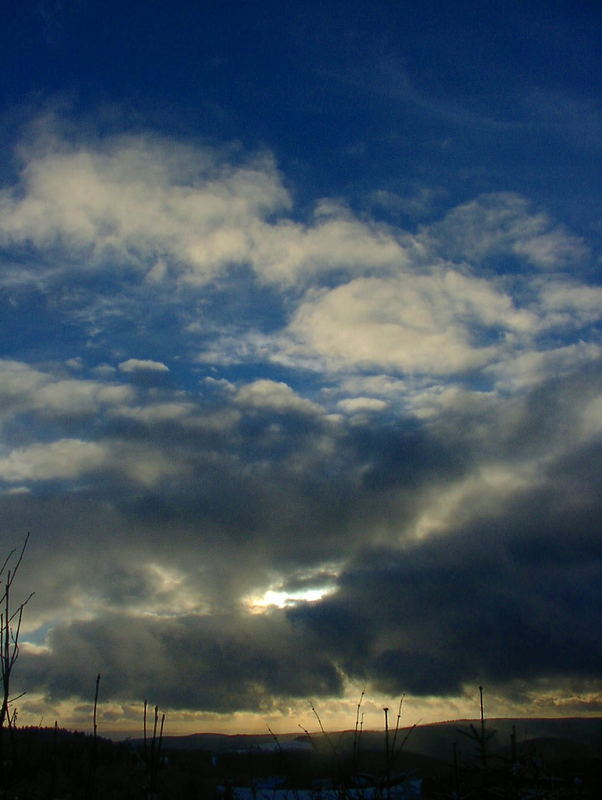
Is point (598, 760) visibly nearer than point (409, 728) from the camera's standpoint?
No

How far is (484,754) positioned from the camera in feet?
37.1

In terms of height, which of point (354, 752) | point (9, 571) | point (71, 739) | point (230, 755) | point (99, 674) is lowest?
point (230, 755)

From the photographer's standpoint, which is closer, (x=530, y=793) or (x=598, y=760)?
(x=530, y=793)

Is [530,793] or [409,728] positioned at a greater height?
[409,728]

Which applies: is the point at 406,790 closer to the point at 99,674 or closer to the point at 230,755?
the point at 99,674

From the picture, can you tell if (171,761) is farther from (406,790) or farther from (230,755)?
(406,790)

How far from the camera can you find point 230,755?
149500 mm

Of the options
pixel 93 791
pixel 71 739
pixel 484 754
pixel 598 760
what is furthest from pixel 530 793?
pixel 71 739

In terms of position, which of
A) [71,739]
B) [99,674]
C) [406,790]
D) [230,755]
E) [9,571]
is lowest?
[230,755]

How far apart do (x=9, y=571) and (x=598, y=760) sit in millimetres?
14938

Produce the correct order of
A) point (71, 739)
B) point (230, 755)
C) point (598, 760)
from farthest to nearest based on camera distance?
point (230, 755), point (71, 739), point (598, 760)

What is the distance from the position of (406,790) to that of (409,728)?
5.32 m

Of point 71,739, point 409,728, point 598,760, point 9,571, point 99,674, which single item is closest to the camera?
point 409,728

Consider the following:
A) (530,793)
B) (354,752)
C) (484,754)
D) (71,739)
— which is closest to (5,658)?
(354,752)
